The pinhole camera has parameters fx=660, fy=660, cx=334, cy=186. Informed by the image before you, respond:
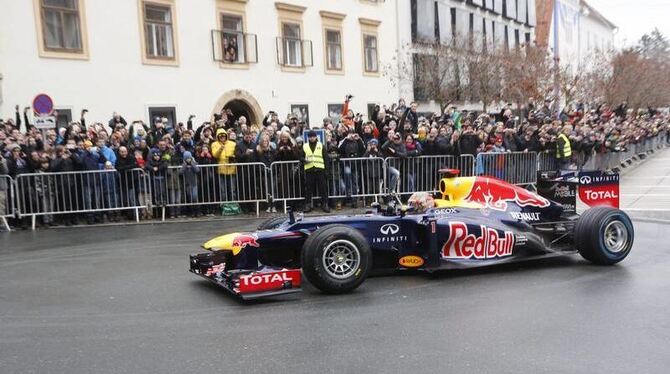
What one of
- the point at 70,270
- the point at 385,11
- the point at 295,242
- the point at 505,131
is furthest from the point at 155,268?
the point at 385,11

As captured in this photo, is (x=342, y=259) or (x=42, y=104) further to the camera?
(x=42, y=104)

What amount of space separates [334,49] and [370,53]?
101 inches

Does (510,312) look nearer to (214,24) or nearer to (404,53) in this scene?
(214,24)

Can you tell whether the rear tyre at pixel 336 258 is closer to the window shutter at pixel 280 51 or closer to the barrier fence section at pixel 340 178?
the barrier fence section at pixel 340 178

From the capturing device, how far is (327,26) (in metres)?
26.9

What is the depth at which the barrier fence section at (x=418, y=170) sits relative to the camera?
15.1 metres

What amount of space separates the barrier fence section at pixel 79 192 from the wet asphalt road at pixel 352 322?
3.89 m

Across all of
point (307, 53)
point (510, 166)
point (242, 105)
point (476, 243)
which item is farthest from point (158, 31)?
point (476, 243)

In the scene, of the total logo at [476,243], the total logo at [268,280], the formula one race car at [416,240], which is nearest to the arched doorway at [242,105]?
the formula one race car at [416,240]

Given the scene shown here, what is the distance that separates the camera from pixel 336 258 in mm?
7348

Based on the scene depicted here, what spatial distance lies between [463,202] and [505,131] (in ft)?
30.2

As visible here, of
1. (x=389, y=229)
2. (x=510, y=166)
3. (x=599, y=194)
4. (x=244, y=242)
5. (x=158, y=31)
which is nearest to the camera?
(x=244, y=242)

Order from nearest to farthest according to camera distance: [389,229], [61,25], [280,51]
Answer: [389,229] < [61,25] < [280,51]

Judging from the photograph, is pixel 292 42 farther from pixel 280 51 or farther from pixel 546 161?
pixel 546 161
